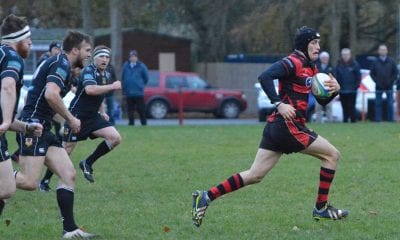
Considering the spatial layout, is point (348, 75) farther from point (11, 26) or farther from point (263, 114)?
point (11, 26)

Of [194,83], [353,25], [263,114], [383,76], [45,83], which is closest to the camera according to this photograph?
[45,83]

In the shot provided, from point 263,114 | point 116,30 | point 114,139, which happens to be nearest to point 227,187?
point 114,139

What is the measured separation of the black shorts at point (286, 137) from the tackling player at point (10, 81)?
2246 millimetres

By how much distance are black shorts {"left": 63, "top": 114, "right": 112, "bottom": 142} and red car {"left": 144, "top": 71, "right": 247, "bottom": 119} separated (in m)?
19.4

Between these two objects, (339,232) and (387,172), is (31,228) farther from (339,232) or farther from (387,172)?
(387,172)

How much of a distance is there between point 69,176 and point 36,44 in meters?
25.2

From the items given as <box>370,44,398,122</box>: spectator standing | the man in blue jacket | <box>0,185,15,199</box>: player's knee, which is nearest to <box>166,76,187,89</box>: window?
the man in blue jacket

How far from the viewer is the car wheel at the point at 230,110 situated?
109 feet

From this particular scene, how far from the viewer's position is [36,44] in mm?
33156

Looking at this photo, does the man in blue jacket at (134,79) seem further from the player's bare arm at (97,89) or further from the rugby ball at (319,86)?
the rugby ball at (319,86)

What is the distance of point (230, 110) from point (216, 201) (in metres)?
22.9

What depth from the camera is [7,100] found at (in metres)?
7.48

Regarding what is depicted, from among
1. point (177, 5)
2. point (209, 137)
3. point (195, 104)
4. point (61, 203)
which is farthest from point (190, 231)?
point (177, 5)

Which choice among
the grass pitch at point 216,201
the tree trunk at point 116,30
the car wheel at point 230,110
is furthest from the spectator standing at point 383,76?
the tree trunk at point 116,30
